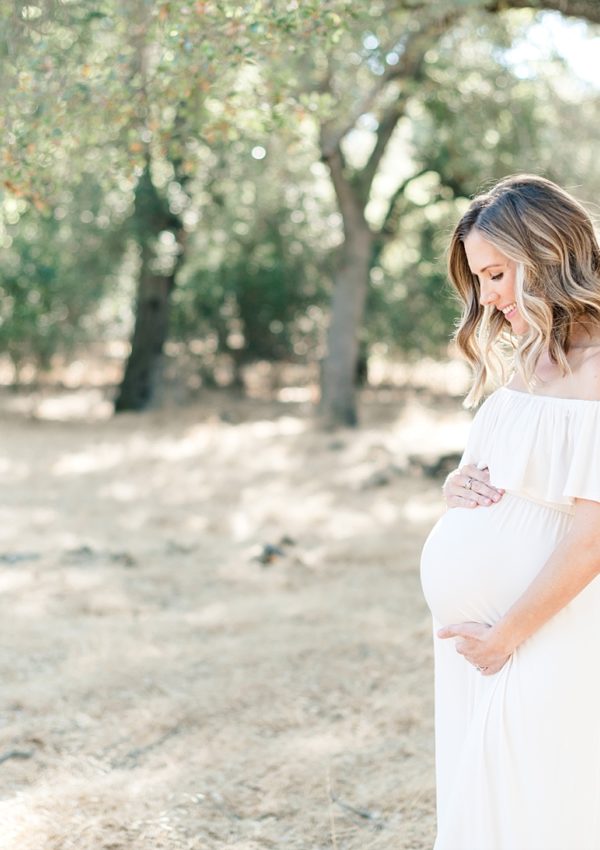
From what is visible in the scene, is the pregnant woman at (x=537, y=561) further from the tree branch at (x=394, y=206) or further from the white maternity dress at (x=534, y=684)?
the tree branch at (x=394, y=206)

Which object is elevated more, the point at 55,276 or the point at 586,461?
the point at 55,276

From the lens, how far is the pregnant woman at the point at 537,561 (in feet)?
6.88

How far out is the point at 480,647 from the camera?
2.20 m

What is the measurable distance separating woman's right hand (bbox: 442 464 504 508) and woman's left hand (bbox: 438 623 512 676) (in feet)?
0.94

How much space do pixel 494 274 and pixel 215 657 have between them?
10.9ft

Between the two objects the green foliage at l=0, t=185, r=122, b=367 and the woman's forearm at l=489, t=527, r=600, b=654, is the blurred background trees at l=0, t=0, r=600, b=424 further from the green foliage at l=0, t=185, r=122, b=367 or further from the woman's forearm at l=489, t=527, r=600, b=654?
the woman's forearm at l=489, t=527, r=600, b=654

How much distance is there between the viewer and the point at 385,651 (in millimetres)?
5199

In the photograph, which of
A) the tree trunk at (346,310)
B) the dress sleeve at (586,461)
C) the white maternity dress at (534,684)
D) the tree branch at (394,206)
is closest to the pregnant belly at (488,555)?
the white maternity dress at (534,684)

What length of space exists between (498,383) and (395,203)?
1284 cm

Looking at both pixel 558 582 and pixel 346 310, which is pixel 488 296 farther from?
pixel 346 310

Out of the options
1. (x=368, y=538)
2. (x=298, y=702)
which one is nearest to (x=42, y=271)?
(x=368, y=538)

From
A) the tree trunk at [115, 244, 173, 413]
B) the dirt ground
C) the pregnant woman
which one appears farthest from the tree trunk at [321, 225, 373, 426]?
the pregnant woman

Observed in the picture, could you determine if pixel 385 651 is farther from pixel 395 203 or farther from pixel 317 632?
pixel 395 203

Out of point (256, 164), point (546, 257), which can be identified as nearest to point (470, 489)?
point (546, 257)
